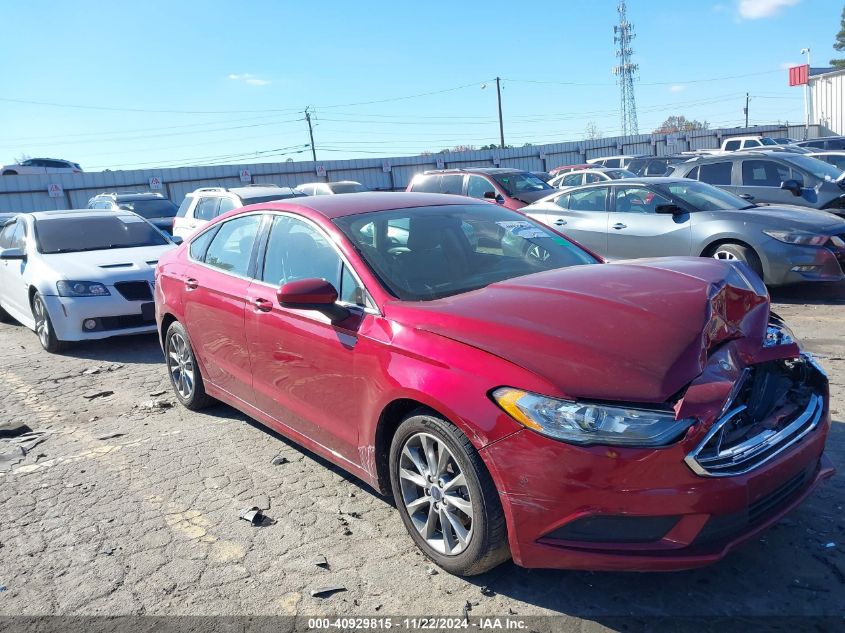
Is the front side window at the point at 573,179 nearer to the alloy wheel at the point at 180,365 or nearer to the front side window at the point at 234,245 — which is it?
the alloy wheel at the point at 180,365

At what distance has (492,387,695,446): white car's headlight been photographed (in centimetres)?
250

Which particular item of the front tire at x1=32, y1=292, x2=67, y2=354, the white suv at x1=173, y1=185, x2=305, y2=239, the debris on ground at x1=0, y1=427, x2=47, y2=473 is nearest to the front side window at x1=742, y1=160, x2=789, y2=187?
the white suv at x1=173, y1=185, x2=305, y2=239

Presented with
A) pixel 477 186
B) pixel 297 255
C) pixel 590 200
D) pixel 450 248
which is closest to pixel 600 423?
pixel 450 248

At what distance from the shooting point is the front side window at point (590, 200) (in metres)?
9.83

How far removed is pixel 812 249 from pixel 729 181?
378cm

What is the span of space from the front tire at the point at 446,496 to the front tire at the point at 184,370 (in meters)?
2.56

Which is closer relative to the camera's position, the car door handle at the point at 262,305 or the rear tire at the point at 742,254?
the car door handle at the point at 262,305

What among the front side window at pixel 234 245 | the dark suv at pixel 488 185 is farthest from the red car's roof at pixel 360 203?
the dark suv at pixel 488 185

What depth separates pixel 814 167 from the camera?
35.7 feet

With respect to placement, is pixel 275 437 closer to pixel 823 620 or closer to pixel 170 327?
pixel 170 327

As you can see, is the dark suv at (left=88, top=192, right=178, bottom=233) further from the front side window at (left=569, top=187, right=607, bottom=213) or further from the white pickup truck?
the white pickup truck

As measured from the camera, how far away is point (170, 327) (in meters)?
5.61

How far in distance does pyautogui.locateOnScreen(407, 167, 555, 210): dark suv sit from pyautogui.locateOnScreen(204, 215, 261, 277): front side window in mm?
8538

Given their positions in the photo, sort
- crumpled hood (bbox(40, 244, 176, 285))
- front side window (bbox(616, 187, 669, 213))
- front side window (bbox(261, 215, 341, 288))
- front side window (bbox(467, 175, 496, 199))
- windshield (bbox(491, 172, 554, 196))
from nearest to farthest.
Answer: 1. front side window (bbox(261, 215, 341, 288))
2. crumpled hood (bbox(40, 244, 176, 285))
3. front side window (bbox(616, 187, 669, 213))
4. front side window (bbox(467, 175, 496, 199))
5. windshield (bbox(491, 172, 554, 196))
